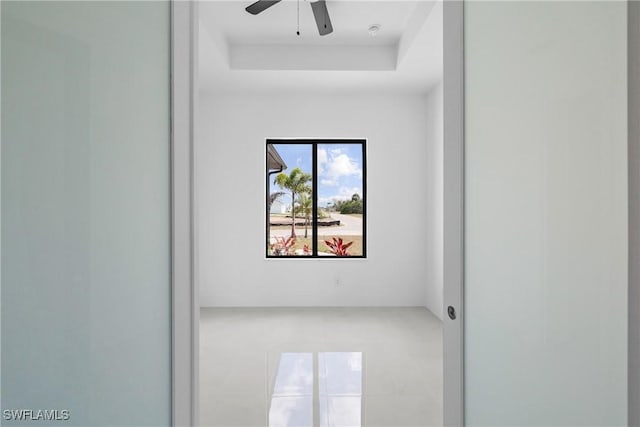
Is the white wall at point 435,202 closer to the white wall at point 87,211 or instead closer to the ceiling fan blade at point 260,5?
the ceiling fan blade at point 260,5

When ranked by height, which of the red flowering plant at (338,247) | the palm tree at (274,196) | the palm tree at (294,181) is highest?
the palm tree at (294,181)

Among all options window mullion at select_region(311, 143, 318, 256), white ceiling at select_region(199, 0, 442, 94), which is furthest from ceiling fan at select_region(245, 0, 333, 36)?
window mullion at select_region(311, 143, 318, 256)

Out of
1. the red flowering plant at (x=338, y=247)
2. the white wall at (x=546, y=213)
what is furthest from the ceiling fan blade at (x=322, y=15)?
the red flowering plant at (x=338, y=247)

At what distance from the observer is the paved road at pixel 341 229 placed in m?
5.00

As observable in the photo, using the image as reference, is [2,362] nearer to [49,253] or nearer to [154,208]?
[49,253]

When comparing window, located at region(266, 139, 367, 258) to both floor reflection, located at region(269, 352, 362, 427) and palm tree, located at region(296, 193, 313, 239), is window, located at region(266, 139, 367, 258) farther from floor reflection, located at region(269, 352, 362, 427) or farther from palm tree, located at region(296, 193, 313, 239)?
floor reflection, located at region(269, 352, 362, 427)

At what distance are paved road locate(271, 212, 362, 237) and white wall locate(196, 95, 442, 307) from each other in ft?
0.94

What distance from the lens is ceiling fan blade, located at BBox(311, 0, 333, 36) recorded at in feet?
9.10

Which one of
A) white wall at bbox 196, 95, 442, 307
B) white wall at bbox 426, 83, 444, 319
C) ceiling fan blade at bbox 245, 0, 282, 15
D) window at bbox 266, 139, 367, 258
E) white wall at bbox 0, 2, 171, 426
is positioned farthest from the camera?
window at bbox 266, 139, 367, 258

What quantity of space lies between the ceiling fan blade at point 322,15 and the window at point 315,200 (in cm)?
191

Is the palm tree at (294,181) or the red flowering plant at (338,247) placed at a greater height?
the palm tree at (294,181)

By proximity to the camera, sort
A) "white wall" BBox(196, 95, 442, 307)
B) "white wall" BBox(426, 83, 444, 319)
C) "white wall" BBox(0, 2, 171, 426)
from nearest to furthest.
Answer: "white wall" BBox(0, 2, 171, 426) → "white wall" BBox(426, 83, 444, 319) → "white wall" BBox(196, 95, 442, 307)

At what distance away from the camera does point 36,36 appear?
2.37ft

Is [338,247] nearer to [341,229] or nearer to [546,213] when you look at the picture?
[341,229]
